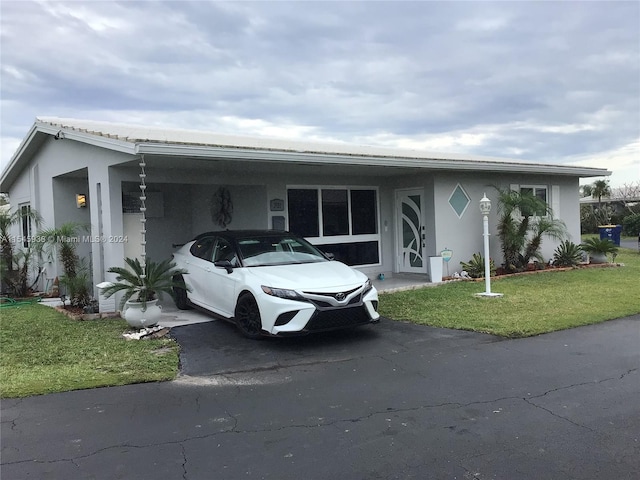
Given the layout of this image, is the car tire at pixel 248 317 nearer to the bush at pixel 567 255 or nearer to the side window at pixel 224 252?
the side window at pixel 224 252

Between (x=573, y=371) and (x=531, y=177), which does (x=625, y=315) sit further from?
(x=531, y=177)

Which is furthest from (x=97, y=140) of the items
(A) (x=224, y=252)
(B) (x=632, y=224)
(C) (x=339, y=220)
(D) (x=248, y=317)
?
(B) (x=632, y=224)

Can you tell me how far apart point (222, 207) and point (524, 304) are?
6613 mm

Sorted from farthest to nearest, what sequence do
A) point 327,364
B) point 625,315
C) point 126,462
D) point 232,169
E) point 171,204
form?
point 171,204
point 232,169
point 625,315
point 327,364
point 126,462

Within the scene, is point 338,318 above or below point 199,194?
below

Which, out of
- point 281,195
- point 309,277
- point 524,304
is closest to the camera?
point 309,277

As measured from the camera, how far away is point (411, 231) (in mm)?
12914

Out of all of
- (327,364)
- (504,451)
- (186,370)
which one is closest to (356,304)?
(327,364)

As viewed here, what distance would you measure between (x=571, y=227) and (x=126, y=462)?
48.7ft

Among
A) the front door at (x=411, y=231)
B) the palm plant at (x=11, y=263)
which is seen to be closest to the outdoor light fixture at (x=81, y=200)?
the palm plant at (x=11, y=263)

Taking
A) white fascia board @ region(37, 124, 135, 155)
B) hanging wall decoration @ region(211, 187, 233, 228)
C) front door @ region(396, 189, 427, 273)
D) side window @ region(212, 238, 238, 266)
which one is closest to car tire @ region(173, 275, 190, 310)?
side window @ region(212, 238, 238, 266)

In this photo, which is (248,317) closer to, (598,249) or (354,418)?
(354,418)

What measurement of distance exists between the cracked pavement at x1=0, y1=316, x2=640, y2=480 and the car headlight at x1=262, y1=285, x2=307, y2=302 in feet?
2.19

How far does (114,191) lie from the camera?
8.71 metres
